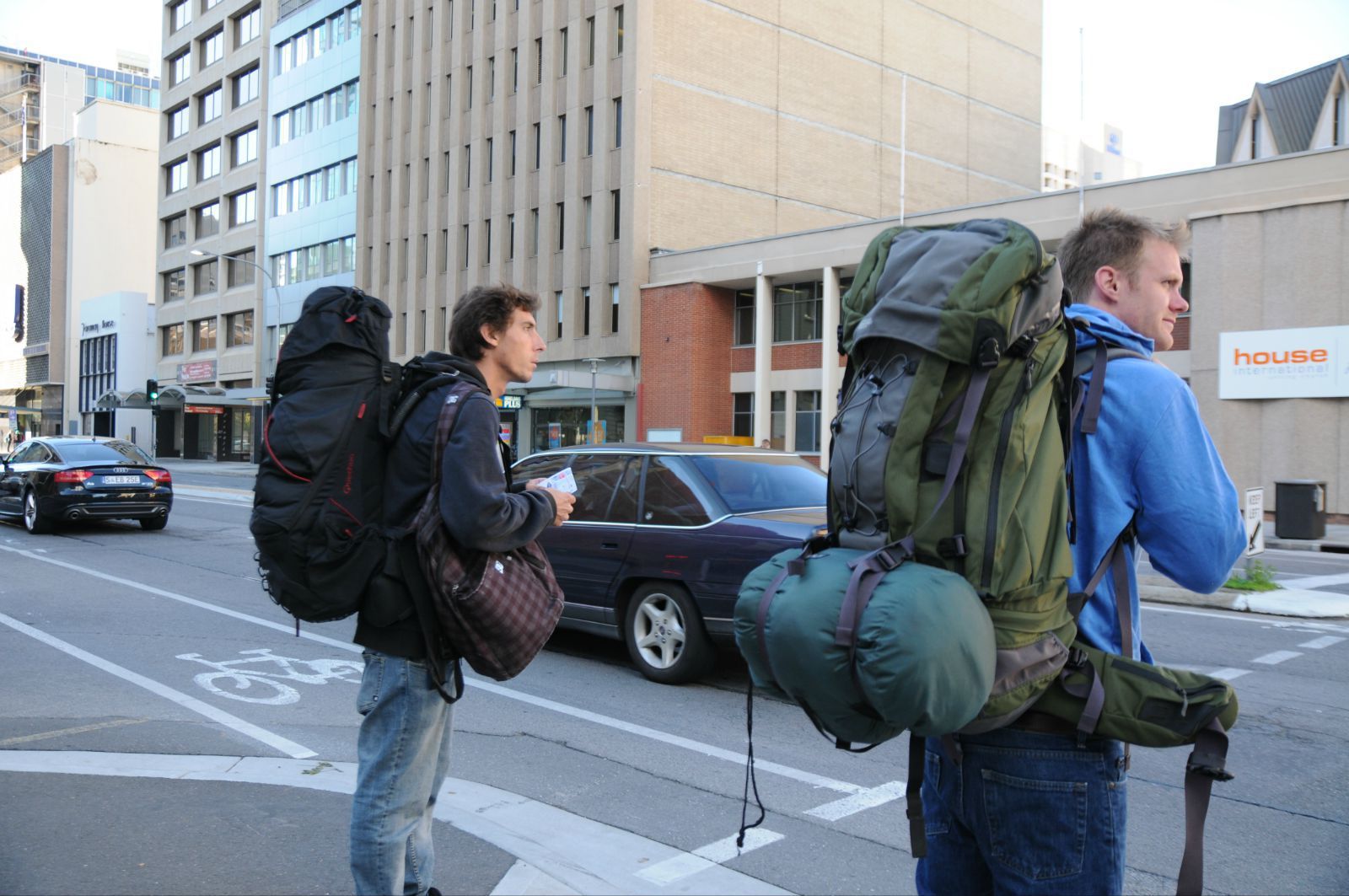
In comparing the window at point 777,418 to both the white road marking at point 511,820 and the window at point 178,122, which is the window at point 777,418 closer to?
the white road marking at point 511,820

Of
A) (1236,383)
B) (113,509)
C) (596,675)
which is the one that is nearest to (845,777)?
(596,675)

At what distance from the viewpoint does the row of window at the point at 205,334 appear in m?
59.8

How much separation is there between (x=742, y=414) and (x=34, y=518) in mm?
23630

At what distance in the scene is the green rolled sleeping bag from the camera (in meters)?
1.74

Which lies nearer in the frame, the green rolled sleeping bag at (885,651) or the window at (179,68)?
the green rolled sleeping bag at (885,651)

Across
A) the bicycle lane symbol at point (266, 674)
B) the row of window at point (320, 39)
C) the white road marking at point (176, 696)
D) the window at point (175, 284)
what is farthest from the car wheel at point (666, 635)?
the window at point (175, 284)

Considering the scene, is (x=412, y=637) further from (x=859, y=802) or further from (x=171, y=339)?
(x=171, y=339)

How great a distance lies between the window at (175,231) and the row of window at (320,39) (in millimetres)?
14755

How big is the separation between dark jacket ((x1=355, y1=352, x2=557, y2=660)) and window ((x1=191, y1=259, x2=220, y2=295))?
6589 cm

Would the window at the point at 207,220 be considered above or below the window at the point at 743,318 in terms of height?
above

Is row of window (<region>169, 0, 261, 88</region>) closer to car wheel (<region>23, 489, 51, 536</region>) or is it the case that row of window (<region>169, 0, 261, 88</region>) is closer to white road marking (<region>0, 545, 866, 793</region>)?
car wheel (<region>23, 489, 51, 536</region>)

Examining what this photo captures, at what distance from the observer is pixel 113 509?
53.9ft

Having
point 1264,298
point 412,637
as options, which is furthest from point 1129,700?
point 1264,298

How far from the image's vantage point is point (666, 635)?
23.8 feet
